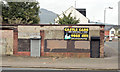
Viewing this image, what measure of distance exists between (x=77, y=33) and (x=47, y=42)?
3.50 m

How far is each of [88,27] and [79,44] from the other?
2127mm

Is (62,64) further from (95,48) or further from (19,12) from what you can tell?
(19,12)

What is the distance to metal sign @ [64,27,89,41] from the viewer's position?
54.6 ft

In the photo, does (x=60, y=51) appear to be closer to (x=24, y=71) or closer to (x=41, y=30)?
(x=41, y=30)

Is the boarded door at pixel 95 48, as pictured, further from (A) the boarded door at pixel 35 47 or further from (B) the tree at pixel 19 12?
(B) the tree at pixel 19 12

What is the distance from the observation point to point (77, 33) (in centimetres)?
1670

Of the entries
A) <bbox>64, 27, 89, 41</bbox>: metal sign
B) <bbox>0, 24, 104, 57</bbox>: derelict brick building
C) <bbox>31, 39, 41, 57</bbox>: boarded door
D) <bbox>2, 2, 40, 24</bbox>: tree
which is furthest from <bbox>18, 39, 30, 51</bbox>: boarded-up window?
<bbox>2, 2, 40, 24</bbox>: tree

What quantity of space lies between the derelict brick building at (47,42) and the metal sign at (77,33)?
160 mm

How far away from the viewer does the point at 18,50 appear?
17047 mm

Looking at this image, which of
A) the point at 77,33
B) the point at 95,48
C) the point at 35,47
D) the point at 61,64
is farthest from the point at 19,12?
the point at 61,64

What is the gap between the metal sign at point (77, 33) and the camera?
54.6 feet

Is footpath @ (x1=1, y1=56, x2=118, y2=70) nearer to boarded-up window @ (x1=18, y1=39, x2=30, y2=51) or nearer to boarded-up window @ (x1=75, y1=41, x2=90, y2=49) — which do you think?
boarded-up window @ (x1=75, y1=41, x2=90, y2=49)

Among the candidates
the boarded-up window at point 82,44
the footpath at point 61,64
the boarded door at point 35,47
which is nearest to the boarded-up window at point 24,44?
the boarded door at point 35,47

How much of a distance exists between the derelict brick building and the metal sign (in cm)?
16
